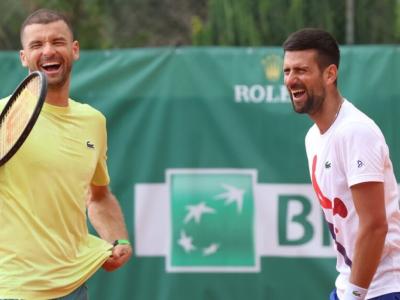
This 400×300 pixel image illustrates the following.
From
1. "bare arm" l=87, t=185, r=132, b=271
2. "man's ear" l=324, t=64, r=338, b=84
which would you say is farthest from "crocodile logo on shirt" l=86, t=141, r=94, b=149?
"man's ear" l=324, t=64, r=338, b=84

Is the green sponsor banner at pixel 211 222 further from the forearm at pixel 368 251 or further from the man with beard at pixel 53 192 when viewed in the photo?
the forearm at pixel 368 251

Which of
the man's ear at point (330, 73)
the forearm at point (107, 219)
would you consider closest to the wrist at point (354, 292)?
the man's ear at point (330, 73)

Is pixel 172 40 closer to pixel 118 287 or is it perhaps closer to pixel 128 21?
pixel 128 21

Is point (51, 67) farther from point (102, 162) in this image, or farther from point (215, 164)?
point (215, 164)

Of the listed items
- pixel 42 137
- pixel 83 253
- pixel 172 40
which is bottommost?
pixel 83 253

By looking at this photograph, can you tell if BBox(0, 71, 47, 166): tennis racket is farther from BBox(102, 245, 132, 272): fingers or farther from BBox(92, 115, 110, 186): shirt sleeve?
BBox(102, 245, 132, 272): fingers

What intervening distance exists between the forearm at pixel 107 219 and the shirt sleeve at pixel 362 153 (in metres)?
1.22

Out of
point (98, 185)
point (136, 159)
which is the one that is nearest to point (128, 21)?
point (136, 159)

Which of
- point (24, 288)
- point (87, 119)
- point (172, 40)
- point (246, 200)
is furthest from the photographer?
point (172, 40)

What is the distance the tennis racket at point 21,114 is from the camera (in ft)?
14.0

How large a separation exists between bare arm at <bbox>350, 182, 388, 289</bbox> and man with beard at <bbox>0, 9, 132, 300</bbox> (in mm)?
1123

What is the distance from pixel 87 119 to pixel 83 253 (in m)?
0.61

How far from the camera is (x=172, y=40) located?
67.3 ft

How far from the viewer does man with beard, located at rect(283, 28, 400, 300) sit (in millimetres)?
4176
